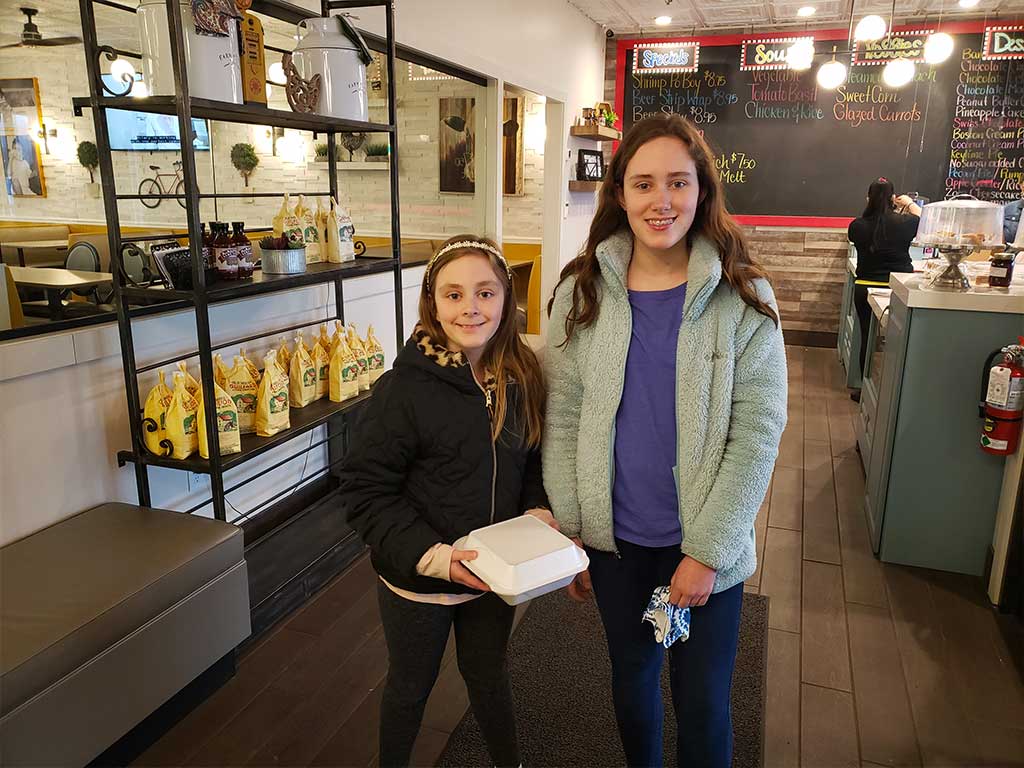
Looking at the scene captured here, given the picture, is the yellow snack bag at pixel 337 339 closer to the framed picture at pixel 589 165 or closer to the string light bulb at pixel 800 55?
the framed picture at pixel 589 165

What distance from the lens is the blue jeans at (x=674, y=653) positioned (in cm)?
133

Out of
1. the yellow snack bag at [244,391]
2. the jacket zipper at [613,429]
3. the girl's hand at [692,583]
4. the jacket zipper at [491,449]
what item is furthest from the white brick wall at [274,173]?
the girl's hand at [692,583]

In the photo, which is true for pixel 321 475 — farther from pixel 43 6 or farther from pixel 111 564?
pixel 43 6

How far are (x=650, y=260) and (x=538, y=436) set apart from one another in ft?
1.25

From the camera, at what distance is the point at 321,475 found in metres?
3.33

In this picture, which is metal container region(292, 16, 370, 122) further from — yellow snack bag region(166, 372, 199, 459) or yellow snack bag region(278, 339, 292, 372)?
yellow snack bag region(166, 372, 199, 459)

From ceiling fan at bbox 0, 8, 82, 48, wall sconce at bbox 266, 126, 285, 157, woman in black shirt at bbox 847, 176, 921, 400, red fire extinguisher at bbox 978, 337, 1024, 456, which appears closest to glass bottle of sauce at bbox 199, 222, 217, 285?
ceiling fan at bbox 0, 8, 82, 48

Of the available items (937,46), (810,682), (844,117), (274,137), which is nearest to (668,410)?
(810,682)

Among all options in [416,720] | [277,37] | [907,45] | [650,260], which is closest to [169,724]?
[416,720]

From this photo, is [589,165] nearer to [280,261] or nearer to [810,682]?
[280,261]

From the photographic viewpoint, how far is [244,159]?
438cm

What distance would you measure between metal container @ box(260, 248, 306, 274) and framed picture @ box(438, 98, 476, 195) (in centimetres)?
264

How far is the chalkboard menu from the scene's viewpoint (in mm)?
6016

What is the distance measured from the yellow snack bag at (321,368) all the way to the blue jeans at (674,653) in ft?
5.35
